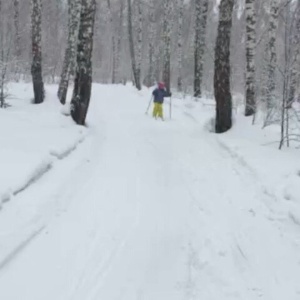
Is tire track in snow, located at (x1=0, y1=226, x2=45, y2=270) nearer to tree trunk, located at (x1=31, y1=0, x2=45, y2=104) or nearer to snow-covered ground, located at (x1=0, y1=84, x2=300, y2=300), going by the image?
snow-covered ground, located at (x1=0, y1=84, x2=300, y2=300)

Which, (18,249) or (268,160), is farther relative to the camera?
(268,160)

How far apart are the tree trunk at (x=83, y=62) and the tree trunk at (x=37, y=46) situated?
3.12m

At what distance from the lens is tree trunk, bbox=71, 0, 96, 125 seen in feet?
44.6

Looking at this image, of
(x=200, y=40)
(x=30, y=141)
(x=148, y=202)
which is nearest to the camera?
(x=148, y=202)

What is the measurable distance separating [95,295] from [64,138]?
7.05 meters

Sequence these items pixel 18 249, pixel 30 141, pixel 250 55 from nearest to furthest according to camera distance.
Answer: pixel 18 249
pixel 30 141
pixel 250 55

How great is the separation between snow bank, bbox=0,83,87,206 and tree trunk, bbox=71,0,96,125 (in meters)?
0.47

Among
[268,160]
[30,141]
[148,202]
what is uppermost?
[30,141]

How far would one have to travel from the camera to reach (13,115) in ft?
44.5

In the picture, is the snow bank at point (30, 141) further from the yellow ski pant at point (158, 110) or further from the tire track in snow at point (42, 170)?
the yellow ski pant at point (158, 110)

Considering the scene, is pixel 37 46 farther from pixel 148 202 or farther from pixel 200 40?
pixel 200 40

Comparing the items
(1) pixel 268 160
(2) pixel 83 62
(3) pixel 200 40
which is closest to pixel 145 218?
(1) pixel 268 160

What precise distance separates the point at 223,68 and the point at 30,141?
6425mm

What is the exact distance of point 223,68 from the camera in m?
13.7
